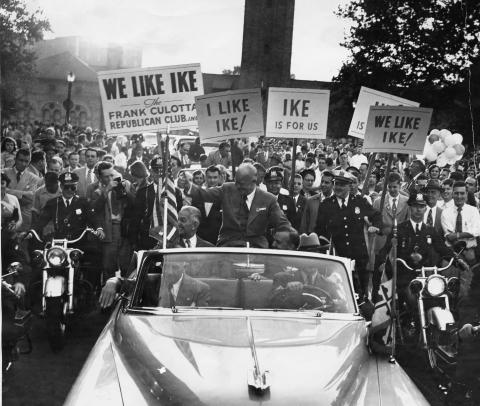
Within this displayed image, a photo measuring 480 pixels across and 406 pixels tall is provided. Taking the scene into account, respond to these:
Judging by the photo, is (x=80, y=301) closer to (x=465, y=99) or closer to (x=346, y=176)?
(x=346, y=176)

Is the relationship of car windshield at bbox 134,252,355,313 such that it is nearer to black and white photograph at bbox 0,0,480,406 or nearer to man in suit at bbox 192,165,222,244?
black and white photograph at bbox 0,0,480,406

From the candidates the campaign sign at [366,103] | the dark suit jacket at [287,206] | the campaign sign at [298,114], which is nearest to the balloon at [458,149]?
the campaign sign at [366,103]

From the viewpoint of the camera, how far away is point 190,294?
4875 mm

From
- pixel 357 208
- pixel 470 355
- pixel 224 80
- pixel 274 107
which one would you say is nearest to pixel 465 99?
pixel 274 107

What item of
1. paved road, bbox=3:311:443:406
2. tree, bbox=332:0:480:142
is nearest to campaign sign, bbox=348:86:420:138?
paved road, bbox=3:311:443:406

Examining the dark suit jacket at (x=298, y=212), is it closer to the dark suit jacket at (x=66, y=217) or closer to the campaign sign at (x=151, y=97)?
the campaign sign at (x=151, y=97)

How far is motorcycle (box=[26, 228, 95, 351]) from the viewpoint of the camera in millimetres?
7535

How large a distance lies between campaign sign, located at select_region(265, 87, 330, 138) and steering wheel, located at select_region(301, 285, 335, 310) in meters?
6.70

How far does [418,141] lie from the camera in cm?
1027

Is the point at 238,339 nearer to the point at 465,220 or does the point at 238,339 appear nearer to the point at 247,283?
the point at 247,283

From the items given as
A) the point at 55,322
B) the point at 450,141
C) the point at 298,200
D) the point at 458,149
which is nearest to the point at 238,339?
the point at 55,322

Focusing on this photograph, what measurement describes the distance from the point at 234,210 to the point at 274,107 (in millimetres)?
3946

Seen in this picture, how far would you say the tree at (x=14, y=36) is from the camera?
39.9 ft

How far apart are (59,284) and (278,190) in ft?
11.3
